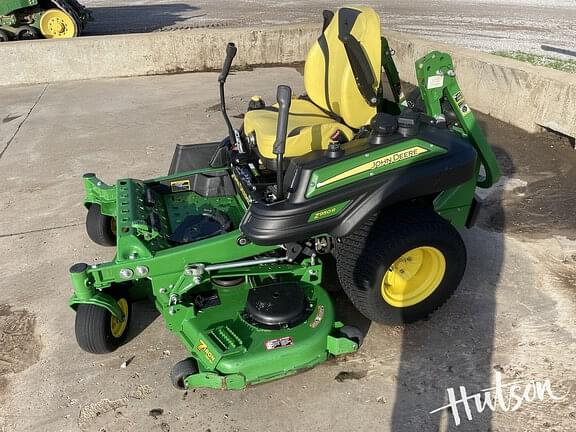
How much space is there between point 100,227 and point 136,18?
1088cm

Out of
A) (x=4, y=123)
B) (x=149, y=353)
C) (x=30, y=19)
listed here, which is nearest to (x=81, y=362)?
(x=149, y=353)

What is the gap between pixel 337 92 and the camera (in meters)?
3.13

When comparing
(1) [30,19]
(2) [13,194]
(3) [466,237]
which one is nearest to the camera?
(3) [466,237]

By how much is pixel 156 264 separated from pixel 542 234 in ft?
8.38

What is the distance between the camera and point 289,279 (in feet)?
9.27

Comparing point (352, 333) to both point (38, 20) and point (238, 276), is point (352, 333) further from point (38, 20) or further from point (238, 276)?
point (38, 20)

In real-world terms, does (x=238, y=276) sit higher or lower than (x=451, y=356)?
higher

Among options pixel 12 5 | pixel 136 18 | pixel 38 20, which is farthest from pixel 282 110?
pixel 136 18

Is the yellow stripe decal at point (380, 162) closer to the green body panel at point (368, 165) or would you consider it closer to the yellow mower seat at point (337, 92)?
the green body panel at point (368, 165)

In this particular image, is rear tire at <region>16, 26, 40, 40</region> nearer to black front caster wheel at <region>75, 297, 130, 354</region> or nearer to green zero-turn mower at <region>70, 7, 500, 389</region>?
green zero-turn mower at <region>70, 7, 500, 389</region>

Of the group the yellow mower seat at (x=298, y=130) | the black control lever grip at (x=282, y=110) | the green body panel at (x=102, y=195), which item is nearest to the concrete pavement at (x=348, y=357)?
the green body panel at (x=102, y=195)

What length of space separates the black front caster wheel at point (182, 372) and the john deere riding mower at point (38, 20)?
9.28m

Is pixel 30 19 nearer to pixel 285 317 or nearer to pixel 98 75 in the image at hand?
pixel 98 75

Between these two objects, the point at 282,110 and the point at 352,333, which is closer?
the point at 282,110
